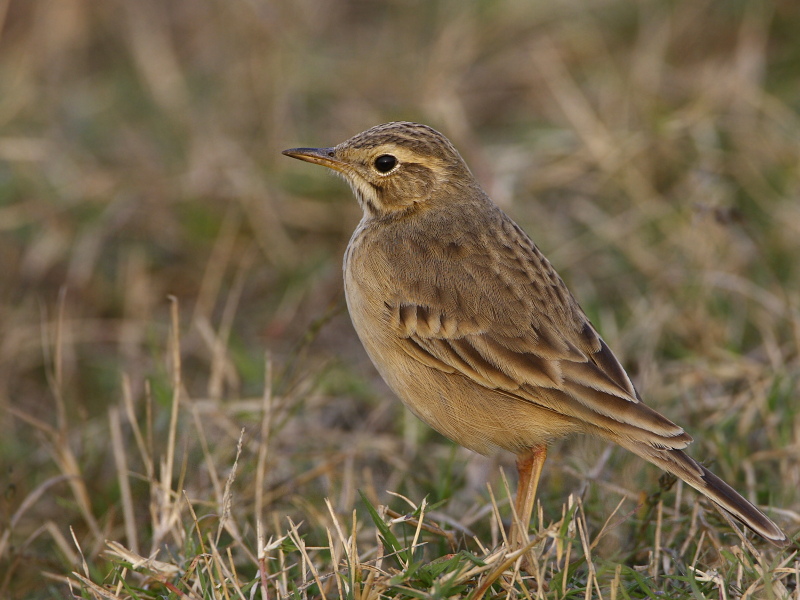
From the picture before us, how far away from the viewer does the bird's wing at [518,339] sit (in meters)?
4.31

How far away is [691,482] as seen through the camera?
405 centimetres

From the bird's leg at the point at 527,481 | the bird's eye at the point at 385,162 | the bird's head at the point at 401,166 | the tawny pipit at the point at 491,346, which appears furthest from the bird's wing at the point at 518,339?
the bird's eye at the point at 385,162

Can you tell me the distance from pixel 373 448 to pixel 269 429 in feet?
2.55

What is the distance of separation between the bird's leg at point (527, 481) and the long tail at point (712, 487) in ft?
1.52

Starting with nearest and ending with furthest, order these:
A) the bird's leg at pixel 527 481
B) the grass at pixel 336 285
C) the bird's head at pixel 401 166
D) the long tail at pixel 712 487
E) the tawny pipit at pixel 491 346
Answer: the long tail at pixel 712 487 → the tawny pipit at pixel 491 346 → the bird's leg at pixel 527 481 → the grass at pixel 336 285 → the bird's head at pixel 401 166

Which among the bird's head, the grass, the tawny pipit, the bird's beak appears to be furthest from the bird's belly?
the bird's beak

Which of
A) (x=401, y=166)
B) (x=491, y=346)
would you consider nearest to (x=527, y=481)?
(x=491, y=346)

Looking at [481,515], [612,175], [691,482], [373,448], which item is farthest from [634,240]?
[691,482]

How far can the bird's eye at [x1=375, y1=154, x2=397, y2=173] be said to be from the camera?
527cm

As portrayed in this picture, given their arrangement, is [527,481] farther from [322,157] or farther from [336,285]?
[336,285]

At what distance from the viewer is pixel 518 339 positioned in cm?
449

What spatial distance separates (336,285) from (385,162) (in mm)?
2720

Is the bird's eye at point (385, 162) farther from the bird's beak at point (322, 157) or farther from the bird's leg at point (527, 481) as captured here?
the bird's leg at point (527, 481)

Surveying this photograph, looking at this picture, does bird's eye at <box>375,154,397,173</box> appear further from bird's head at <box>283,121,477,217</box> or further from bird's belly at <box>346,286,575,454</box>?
bird's belly at <box>346,286,575,454</box>
